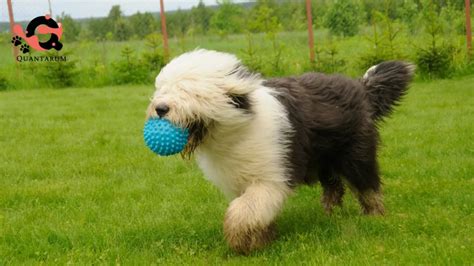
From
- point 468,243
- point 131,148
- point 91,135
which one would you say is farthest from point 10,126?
point 468,243

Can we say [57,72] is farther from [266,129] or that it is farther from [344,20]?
[266,129]

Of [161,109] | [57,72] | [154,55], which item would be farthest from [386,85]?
[57,72]

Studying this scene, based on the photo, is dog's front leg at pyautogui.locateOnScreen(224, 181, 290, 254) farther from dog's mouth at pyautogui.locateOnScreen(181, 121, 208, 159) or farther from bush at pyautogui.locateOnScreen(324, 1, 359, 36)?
bush at pyautogui.locateOnScreen(324, 1, 359, 36)

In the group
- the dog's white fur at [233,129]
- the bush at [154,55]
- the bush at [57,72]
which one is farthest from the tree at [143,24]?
the dog's white fur at [233,129]

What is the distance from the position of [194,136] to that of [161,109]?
0.98ft

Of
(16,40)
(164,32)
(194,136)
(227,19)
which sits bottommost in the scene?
(194,136)

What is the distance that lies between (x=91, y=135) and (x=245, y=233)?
519cm

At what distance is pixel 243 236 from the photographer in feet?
13.0

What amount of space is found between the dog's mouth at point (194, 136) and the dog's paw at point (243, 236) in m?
0.50

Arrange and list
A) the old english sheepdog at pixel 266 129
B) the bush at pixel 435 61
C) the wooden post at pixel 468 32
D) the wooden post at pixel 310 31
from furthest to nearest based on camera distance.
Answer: the wooden post at pixel 310 31 → the wooden post at pixel 468 32 → the bush at pixel 435 61 → the old english sheepdog at pixel 266 129

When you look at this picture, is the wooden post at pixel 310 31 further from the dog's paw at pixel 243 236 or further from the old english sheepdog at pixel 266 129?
the dog's paw at pixel 243 236

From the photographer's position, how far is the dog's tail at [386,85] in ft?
16.4

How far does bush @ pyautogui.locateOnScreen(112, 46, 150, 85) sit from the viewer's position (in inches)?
629

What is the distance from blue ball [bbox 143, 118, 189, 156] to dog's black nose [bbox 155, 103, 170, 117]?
4 centimetres
